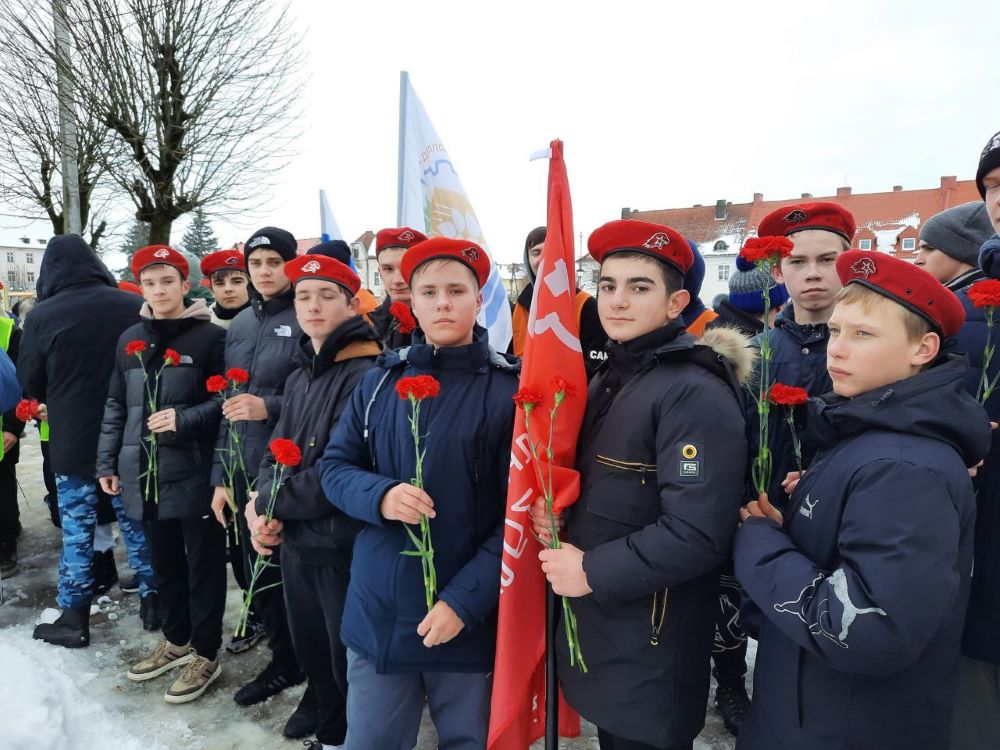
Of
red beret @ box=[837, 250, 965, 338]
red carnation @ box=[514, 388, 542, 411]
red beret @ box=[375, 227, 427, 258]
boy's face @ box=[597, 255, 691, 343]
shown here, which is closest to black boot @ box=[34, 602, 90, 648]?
red beret @ box=[375, 227, 427, 258]

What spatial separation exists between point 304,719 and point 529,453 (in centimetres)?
214

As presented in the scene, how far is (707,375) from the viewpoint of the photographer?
5.62 feet

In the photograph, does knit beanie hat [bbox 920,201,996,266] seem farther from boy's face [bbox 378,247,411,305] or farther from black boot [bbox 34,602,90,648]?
black boot [bbox 34,602,90,648]

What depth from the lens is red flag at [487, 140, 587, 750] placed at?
1.87 metres

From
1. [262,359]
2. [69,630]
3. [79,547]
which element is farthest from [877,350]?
[69,630]

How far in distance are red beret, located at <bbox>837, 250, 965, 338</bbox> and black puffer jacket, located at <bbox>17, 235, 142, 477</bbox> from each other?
4286 mm

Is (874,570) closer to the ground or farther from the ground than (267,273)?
closer to the ground

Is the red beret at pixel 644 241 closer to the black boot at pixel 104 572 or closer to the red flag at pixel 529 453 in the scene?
the red flag at pixel 529 453

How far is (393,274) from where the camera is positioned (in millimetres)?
3941

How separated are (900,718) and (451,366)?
1.63 m

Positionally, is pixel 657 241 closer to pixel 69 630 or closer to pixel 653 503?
pixel 653 503

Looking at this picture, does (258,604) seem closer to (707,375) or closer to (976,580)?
(707,375)

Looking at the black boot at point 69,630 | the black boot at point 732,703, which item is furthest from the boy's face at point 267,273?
the black boot at point 732,703

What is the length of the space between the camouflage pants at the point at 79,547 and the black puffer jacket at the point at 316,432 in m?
2.12
